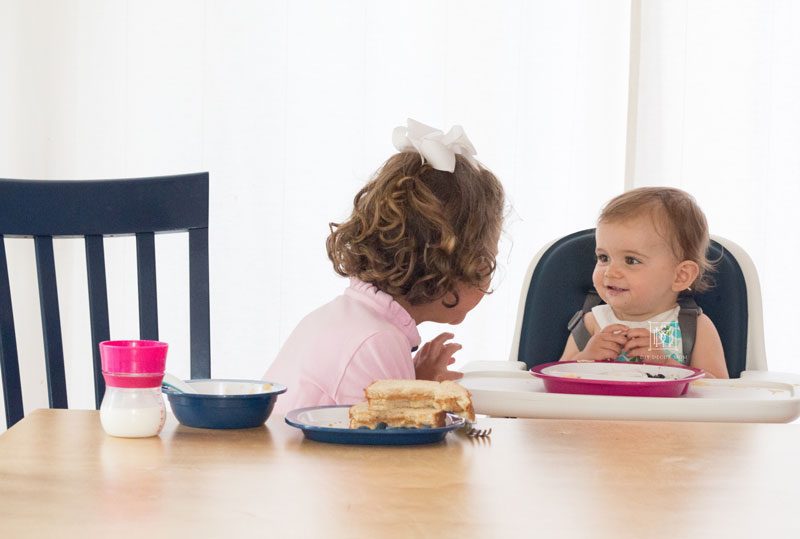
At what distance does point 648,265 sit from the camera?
2.08m

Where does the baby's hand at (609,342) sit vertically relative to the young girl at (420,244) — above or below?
below

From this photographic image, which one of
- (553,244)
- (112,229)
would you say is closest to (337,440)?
(112,229)

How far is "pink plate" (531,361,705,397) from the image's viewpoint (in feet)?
4.46

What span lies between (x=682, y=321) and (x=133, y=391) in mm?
1428

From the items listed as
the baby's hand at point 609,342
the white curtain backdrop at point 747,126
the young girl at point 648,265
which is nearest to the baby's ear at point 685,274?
the young girl at point 648,265

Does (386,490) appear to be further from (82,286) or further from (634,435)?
(82,286)

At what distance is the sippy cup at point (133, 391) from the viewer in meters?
0.85

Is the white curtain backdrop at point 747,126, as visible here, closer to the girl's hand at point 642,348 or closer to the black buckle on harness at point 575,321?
the black buckle on harness at point 575,321

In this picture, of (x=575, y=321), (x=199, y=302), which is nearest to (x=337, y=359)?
(x=199, y=302)

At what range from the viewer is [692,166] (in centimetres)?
302

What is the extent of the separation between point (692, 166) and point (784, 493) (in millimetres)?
2423

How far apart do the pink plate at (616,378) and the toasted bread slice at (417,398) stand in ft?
1.62

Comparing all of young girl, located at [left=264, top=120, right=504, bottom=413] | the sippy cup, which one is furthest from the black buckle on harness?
the sippy cup

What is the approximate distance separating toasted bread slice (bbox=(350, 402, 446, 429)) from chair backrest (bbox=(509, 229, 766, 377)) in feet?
3.88
